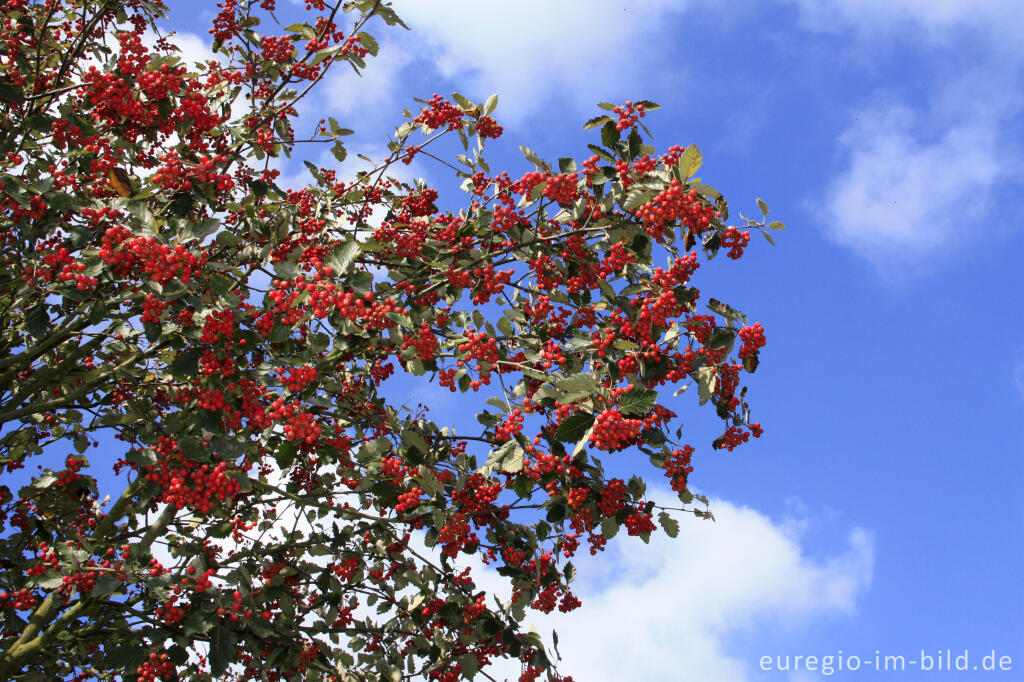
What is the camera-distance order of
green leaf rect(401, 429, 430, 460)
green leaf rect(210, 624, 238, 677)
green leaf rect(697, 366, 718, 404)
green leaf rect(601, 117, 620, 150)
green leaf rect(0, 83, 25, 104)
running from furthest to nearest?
green leaf rect(0, 83, 25, 104) < green leaf rect(401, 429, 430, 460) < green leaf rect(601, 117, 620, 150) < green leaf rect(210, 624, 238, 677) < green leaf rect(697, 366, 718, 404)

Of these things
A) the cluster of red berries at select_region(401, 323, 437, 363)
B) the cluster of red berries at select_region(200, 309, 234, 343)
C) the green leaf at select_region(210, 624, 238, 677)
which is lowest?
the green leaf at select_region(210, 624, 238, 677)

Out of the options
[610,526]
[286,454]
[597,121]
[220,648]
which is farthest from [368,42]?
[220,648]

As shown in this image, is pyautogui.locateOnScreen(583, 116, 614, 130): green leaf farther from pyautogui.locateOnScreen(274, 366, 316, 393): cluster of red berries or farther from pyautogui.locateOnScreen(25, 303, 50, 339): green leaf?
pyautogui.locateOnScreen(25, 303, 50, 339): green leaf

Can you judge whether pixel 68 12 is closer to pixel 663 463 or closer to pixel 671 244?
pixel 671 244

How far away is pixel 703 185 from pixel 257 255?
364 cm

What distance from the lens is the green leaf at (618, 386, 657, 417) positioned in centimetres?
482

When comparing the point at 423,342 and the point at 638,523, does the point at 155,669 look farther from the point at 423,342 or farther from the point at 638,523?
the point at 638,523

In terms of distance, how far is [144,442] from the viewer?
230 inches

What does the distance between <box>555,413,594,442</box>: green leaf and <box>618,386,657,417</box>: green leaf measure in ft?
0.87

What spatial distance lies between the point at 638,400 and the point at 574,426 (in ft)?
1.57

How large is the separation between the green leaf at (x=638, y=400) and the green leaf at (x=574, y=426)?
0.26 metres

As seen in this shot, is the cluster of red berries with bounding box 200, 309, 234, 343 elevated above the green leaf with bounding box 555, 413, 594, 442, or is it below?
above

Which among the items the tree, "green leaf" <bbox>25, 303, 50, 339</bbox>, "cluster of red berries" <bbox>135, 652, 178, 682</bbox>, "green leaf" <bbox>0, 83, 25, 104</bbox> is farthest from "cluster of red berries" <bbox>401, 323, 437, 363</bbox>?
"green leaf" <bbox>0, 83, 25, 104</bbox>

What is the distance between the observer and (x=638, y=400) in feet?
15.9
